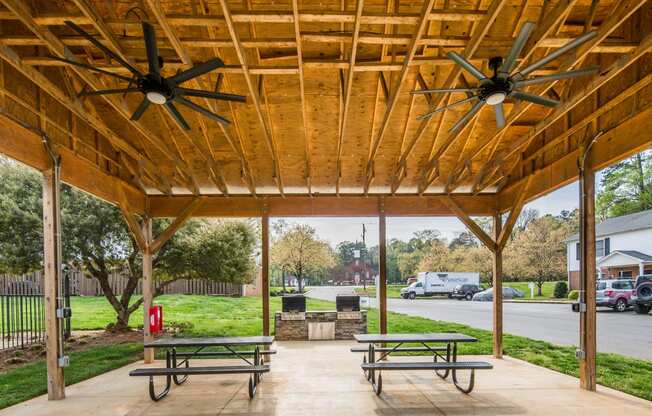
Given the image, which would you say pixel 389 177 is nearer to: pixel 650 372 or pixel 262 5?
pixel 262 5

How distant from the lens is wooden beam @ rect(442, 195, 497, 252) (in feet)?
26.0

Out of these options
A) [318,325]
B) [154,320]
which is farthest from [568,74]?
[318,325]

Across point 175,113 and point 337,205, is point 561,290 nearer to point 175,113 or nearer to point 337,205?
point 337,205

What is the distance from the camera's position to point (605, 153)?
526cm

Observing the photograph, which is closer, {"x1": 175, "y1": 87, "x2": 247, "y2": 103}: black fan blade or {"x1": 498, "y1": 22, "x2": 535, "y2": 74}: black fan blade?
{"x1": 498, "y1": 22, "x2": 535, "y2": 74}: black fan blade

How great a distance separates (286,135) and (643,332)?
36.8 ft

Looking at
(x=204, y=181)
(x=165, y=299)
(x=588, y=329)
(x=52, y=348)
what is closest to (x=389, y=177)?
(x=204, y=181)

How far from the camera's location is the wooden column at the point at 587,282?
217 inches

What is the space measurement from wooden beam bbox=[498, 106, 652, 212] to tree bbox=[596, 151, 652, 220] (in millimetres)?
22275

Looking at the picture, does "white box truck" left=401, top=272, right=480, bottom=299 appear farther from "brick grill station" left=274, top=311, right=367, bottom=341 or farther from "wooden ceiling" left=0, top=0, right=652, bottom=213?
"wooden ceiling" left=0, top=0, right=652, bottom=213

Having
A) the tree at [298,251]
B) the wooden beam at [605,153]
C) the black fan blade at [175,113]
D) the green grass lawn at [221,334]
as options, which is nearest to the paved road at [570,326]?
the green grass lawn at [221,334]

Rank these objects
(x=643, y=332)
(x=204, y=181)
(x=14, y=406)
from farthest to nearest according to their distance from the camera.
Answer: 1. (x=643, y=332)
2. (x=204, y=181)
3. (x=14, y=406)

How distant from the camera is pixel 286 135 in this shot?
726 cm

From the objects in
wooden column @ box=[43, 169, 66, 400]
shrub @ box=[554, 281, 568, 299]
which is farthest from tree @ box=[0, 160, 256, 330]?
shrub @ box=[554, 281, 568, 299]
